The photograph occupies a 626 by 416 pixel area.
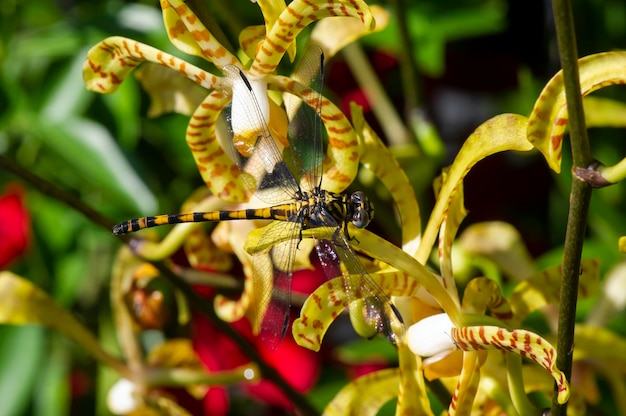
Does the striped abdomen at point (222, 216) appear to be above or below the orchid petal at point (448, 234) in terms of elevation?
below

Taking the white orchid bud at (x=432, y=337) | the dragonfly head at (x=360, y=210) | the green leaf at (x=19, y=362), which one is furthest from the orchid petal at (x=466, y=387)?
the green leaf at (x=19, y=362)

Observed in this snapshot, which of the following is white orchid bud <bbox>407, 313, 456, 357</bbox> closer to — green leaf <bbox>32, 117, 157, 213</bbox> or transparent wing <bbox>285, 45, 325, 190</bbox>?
transparent wing <bbox>285, 45, 325, 190</bbox>

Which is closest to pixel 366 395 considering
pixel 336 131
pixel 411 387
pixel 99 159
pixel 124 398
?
pixel 411 387

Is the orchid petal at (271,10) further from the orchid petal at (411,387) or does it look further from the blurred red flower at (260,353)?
the blurred red flower at (260,353)

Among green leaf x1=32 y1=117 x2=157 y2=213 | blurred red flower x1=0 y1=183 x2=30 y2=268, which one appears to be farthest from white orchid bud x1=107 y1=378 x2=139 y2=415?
blurred red flower x1=0 y1=183 x2=30 y2=268

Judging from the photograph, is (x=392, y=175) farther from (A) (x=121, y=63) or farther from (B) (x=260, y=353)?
(B) (x=260, y=353)

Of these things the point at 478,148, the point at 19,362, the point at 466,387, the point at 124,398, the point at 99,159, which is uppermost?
the point at 478,148

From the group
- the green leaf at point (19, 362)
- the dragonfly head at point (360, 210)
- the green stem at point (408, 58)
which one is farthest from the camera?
the green leaf at point (19, 362)
